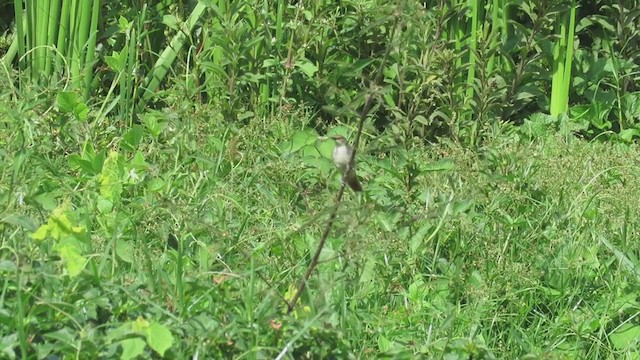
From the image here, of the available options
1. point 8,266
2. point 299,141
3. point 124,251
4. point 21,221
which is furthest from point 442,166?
point 8,266

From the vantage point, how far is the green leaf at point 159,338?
247cm

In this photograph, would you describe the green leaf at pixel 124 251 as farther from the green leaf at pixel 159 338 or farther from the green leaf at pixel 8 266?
the green leaf at pixel 159 338

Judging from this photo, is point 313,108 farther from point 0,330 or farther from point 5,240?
point 0,330

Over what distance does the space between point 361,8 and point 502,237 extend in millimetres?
1534

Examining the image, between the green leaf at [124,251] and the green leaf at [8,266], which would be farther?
the green leaf at [124,251]

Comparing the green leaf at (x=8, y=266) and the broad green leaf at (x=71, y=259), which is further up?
the broad green leaf at (x=71, y=259)

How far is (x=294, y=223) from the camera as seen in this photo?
11.9ft

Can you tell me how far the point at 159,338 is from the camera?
97.7 inches

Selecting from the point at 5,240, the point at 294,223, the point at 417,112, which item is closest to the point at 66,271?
the point at 5,240

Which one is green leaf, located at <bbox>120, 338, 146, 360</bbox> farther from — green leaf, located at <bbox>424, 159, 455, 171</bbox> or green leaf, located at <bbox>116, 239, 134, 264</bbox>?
green leaf, located at <bbox>424, 159, 455, 171</bbox>

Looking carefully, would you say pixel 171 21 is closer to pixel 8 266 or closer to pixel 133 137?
pixel 133 137

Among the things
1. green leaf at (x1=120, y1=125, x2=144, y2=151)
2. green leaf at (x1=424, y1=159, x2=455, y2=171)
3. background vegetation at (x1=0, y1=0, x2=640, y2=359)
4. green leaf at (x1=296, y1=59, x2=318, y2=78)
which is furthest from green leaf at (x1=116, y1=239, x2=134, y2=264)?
green leaf at (x1=296, y1=59, x2=318, y2=78)

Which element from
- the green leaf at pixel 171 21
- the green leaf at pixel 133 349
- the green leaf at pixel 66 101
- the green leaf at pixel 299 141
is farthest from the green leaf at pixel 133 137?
the green leaf at pixel 133 349

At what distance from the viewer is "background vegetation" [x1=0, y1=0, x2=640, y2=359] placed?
2.71m
